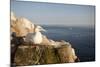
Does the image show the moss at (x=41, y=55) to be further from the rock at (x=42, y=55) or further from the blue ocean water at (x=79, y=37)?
the blue ocean water at (x=79, y=37)

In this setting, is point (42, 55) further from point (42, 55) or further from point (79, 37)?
→ point (79, 37)

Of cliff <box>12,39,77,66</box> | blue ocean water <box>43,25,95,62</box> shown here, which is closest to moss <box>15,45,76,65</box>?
cliff <box>12,39,77,66</box>

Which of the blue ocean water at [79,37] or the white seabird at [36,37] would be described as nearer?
the white seabird at [36,37]

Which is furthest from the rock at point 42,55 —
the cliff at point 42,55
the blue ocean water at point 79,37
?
the blue ocean water at point 79,37
